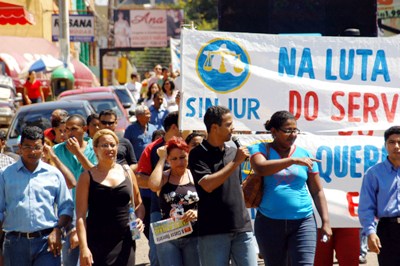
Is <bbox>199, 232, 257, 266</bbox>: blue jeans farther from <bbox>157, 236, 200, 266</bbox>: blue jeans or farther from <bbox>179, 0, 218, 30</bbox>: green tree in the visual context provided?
<bbox>179, 0, 218, 30</bbox>: green tree

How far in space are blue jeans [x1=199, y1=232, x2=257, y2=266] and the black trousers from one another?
108cm

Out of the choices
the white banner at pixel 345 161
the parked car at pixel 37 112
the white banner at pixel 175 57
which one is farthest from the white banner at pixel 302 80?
the white banner at pixel 175 57

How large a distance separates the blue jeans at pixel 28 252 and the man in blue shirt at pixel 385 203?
8.11 feet

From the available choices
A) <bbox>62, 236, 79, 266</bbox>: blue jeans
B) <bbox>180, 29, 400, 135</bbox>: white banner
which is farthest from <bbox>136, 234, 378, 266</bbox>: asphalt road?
<bbox>62, 236, 79, 266</bbox>: blue jeans

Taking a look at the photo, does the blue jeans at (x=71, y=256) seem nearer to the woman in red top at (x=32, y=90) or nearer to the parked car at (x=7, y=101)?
the parked car at (x=7, y=101)

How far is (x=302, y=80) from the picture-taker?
9.36 m

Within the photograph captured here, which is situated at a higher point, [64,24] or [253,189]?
[64,24]

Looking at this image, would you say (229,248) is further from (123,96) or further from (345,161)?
(123,96)

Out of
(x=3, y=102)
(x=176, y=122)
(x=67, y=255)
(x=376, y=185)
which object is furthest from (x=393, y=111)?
(x=3, y=102)

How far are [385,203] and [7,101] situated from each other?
19.4 meters

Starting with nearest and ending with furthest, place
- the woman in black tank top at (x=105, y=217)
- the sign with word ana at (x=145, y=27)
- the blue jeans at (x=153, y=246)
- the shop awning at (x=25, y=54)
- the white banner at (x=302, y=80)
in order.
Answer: the woman in black tank top at (x=105, y=217), the blue jeans at (x=153, y=246), the white banner at (x=302, y=80), the shop awning at (x=25, y=54), the sign with word ana at (x=145, y=27)

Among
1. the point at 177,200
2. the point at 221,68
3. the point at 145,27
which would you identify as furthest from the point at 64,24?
the point at 145,27

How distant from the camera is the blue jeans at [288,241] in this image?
7906 millimetres

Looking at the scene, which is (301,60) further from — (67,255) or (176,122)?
(67,255)
